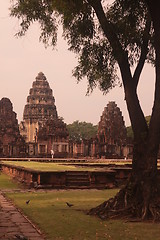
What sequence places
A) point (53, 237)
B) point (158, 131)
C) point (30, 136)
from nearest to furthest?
point (53, 237) < point (158, 131) < point (30, 136)

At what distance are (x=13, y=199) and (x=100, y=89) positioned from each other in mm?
5003

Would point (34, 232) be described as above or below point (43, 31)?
below

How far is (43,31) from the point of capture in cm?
1241

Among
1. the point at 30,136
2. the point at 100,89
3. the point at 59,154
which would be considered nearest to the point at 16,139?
the point at 59,154

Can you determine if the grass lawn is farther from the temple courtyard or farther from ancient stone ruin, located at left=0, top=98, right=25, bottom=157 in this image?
ancient stone ruin, located at left=0, top=98, right=25, bottom=157

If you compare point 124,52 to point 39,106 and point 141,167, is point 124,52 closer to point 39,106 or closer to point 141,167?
point 141,167

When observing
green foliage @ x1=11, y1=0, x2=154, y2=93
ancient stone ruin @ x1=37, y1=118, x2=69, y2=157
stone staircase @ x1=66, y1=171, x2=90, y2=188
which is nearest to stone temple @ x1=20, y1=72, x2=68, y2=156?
ancient stone ruin @ x1=37, y1=118, x2=69, y2=157

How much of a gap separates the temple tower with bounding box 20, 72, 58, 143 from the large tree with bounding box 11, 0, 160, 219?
67.5 meters

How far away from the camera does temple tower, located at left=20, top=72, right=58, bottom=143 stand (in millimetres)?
80562

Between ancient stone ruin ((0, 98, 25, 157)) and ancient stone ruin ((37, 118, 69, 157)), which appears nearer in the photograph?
ancient stone ruin ((0, 98, 25, 157))

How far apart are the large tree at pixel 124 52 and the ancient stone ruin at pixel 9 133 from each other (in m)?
43.1

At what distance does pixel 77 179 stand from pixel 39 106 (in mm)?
64261

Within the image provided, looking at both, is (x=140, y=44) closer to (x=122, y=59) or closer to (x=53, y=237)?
(x=122, y=59)

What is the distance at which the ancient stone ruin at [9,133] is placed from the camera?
180 feet
